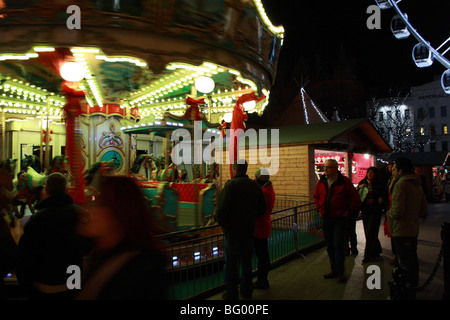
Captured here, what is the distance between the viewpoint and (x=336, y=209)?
534cm

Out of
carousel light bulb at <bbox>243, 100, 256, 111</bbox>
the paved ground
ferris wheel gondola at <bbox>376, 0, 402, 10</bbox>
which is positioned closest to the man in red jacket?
the paved ground

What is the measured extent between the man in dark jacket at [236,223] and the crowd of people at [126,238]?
0.01 meters

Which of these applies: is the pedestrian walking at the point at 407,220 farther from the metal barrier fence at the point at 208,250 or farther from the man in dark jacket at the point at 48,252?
the man in dark jacket at the point at 48,252

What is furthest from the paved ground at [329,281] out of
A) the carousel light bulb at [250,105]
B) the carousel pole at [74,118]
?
the carousel light bulb at [250,105]

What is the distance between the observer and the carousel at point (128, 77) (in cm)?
429

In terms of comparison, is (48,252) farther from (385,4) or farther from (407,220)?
(385,4)

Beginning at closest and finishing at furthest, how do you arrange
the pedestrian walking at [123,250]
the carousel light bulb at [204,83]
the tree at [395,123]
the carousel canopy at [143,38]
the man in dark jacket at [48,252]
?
the pedestrian walking at [123,250]
the man in dark jacket at [48,252]
the carousel canopy at [143,38]
the carousel light bulb at [204,83]
the tree at [395,123]

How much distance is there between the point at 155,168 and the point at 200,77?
12.6 feet

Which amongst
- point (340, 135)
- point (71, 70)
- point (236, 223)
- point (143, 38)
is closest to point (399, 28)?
point (340, 135)

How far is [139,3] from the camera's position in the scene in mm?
4297

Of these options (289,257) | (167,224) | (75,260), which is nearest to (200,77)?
(167,224)

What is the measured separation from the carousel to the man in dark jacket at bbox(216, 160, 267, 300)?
169 centimetres

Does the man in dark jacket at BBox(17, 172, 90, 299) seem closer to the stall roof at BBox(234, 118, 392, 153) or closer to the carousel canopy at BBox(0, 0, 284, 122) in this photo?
the carousel canopy at BBox(0, 0, 284, 122)
